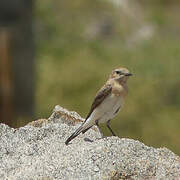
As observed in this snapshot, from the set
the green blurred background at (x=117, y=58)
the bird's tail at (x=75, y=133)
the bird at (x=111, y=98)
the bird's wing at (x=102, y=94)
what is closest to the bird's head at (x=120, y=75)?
the bird at (x=111, y=98)

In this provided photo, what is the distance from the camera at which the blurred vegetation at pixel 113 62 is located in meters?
14.9

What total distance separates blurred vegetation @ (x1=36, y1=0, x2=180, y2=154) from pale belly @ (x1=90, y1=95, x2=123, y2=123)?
5583 mm

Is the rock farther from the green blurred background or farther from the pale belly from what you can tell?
the green blurred background

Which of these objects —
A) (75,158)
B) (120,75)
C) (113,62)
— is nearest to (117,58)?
(113,62)

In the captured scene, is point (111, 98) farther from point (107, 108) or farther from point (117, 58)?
point (117, 58)

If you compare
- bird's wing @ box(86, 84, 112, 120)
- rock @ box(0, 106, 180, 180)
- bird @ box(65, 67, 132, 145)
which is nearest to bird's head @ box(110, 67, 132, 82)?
bird @ box(65, 67, 132, 145)

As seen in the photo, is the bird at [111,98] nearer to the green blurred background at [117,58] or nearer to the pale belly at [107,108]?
the pale belly at [107,108]

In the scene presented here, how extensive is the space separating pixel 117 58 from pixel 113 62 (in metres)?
0.30

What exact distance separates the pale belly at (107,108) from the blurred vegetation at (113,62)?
5.58 meters

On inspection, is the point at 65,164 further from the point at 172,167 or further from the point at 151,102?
the point at 151,102

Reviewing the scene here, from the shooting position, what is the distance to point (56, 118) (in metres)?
6.89

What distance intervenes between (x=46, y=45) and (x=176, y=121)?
527 centimetres

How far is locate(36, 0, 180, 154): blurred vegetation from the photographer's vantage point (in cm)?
1485

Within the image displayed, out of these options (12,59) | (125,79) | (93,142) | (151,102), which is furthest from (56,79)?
(93,142)
